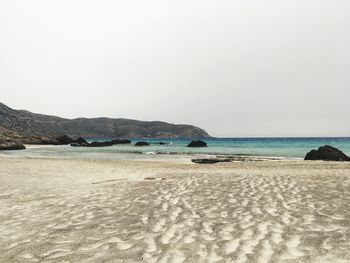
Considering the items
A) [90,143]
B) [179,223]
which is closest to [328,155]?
[179,223]

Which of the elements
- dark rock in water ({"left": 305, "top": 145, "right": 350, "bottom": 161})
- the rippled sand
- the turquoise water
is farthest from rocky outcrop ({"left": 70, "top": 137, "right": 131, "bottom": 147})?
the rippled sand

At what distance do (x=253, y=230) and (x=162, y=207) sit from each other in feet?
10.0

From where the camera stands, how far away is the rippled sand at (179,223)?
580 cm

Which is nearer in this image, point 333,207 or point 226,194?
point 333,207

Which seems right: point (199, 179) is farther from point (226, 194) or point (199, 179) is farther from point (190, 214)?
point (190, 214)

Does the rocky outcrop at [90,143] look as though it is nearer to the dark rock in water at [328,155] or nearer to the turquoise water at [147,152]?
the turquoise water at [147,152]

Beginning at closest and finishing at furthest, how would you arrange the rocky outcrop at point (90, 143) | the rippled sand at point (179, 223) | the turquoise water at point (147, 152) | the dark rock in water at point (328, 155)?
1. the rippled sand at point (179, 223)
2. the dark rock in water at point (328, 155)
3. the turquoise water at point (147, 152)
4. the rocky outcrop at point (90, 143)

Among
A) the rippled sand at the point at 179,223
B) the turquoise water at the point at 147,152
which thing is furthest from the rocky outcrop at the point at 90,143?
the rippled sand at the point at 179,223

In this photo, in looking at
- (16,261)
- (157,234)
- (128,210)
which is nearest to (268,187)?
(128,210)

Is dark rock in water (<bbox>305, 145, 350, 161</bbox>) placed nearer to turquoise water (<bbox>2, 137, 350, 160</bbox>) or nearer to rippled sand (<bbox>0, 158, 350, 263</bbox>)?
turquoise water (<bbox>2, 137, 350, 160</bbox>)

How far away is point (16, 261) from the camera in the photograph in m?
5.62

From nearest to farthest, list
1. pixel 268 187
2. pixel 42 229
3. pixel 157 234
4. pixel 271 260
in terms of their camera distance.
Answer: pixel 271 260 < pixel 157 234 < pixel 42 229 < pixel 268 187

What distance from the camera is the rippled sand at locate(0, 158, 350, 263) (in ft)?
19.0

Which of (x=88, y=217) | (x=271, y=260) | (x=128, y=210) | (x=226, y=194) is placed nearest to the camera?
(x=271, y=260)
